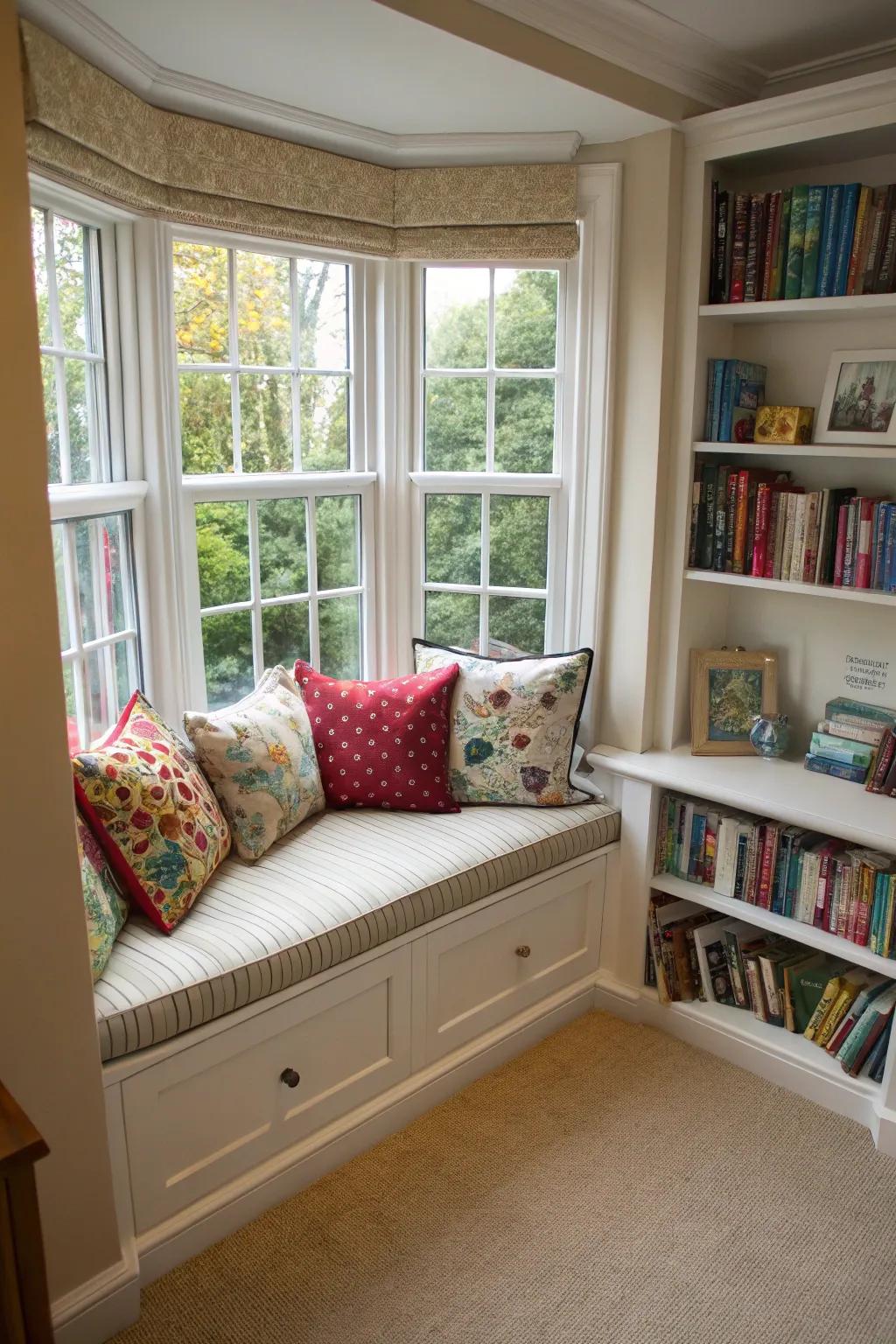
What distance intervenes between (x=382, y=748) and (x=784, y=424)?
1332 millimetres

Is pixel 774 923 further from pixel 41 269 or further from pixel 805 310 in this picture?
pixel 41 269

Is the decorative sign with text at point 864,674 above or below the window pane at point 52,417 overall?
below

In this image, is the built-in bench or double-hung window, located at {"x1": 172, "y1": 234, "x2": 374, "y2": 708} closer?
the built-in bench

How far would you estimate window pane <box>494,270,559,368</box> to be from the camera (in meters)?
2.95

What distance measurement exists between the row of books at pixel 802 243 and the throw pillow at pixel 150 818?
5.92ft

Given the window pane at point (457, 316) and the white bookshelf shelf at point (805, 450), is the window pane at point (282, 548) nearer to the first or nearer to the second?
the window pane at point (457, 316)

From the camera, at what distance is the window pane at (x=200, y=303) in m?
2.57

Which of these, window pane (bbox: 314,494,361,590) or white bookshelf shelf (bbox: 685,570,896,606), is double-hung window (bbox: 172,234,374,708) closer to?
window pane (bbox: 314,494,361,590)

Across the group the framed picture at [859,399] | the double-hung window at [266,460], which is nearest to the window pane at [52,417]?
the double-hung window at [266,460]

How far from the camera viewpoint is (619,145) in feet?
8.77

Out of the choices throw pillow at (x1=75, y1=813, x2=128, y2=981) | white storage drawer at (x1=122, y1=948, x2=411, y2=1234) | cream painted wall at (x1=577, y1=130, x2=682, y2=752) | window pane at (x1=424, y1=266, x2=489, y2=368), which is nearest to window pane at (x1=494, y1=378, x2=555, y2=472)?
window pane at (x1=424, y1=266, x2=489, y2=368)

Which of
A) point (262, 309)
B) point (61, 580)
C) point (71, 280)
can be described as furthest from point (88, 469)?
point (262, 309)

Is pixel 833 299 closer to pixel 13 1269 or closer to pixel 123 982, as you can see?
pixel 123 982

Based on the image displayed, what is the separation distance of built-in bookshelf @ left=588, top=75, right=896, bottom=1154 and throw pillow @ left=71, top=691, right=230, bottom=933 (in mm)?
1145
